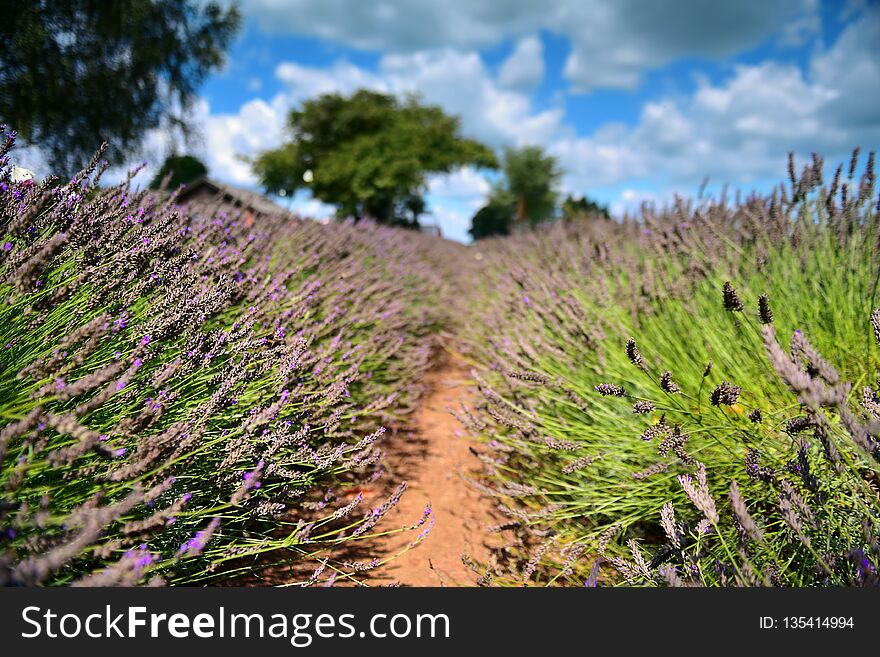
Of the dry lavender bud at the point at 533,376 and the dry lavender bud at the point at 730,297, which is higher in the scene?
the dry lavender bud at the point at 730,297

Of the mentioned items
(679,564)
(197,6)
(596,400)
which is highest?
(197,6)

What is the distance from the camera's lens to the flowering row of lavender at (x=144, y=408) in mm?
969

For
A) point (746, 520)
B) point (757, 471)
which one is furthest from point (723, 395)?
point (746, 520)

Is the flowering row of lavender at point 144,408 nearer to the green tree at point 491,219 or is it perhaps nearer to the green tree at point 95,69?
the green tree at point 95,69

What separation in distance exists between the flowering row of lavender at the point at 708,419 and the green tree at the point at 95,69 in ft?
37.5

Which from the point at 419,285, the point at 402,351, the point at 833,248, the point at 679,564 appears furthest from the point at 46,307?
the point at 419,285

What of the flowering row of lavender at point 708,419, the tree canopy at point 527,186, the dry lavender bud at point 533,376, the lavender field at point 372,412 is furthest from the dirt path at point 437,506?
the tree canopy at point 527,186

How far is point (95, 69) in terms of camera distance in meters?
11.6

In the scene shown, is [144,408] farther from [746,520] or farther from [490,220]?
[490,220]

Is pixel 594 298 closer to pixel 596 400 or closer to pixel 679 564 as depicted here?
pixel 596 400

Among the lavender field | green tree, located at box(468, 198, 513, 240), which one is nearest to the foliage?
green tree, located at box(468, 198, 513, 240)

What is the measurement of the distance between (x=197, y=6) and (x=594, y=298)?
633 inches

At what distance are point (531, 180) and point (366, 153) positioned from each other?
62.9 ft

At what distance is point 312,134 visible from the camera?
31.2m
